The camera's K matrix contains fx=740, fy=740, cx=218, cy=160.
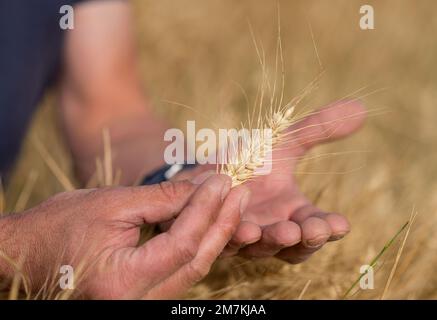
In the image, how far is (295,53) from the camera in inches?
97.4

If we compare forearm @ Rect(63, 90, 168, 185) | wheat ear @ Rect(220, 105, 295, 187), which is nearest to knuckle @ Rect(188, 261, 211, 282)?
wheat ear @ Rect(220, 105, 295, 187)

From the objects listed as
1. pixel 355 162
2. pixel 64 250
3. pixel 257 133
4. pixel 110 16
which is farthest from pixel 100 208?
pixel 355 162

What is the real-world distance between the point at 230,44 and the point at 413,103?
64 centimetres

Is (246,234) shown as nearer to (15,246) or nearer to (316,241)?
(316,241)

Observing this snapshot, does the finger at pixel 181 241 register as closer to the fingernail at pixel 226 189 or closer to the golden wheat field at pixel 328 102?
the fingernail at pixel 226 189

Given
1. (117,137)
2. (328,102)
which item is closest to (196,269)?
(117,137)

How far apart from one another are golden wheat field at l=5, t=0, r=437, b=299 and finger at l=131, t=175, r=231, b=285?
307 mm

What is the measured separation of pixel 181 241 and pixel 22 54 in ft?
2.87

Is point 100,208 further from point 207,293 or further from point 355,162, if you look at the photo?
point 355,162

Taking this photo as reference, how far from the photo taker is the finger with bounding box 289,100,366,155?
1100 millimetres

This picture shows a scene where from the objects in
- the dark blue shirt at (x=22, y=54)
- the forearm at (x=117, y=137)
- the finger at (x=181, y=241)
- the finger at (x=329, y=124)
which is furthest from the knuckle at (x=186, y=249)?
the dark blue shirt at (x=22, y=54)

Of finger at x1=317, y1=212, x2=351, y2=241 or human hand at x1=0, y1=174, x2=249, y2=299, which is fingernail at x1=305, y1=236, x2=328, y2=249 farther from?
human hand at x1=0, y1=174, x2=249, y2=299

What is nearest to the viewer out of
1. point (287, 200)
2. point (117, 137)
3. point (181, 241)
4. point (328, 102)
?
point (181, 241)

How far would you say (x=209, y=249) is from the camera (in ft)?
2.89
